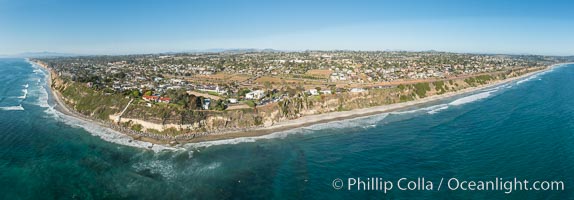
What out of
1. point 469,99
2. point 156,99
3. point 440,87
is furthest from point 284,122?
point 440,87

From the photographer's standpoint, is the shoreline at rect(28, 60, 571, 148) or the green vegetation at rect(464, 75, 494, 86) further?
the green vegetation at rect(464, 75, 494, 86)

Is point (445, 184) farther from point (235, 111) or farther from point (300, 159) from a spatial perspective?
point (235, 111)

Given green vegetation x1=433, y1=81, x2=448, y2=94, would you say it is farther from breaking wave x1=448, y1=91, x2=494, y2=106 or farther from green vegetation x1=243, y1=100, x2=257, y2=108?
green vegetation x1=243, y1=100, x2=257, y2=108

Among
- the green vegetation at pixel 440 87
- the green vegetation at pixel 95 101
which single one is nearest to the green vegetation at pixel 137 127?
the green vegetation at pixel 95 101

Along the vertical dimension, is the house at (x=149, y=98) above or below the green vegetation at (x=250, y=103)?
above

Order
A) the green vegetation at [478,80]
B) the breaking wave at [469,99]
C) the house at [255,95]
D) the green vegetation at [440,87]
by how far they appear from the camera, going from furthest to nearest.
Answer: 1. the green vegetation at [478,80]
2. the green vegetation at [440,87]
3. the breaking wave at [469,99]
4. the house at [255,95]

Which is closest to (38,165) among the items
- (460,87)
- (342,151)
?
(342,151)

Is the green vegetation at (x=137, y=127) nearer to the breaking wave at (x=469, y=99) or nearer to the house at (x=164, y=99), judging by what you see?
the house at (x=164, y=99)

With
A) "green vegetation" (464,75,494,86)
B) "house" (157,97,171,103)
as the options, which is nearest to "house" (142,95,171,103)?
"house" (157,97,171,103)

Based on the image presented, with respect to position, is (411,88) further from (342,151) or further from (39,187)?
(39,187)
